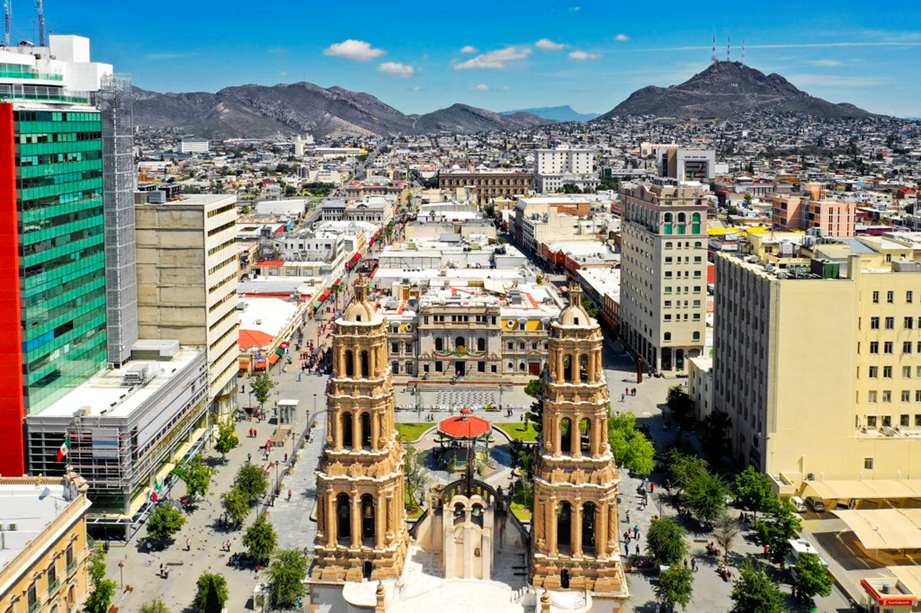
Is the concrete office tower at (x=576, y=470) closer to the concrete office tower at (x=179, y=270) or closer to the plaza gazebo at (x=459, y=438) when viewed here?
the plaza gazebo at (x=459, y=438)

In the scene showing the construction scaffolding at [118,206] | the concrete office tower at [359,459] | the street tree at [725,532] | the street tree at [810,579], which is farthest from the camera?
the construction scaffolding at [118,206]

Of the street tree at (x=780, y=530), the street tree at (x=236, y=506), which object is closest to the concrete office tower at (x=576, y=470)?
the street tree at (x=780, y=530)

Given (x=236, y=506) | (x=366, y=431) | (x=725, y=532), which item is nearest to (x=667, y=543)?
(x=725, y=532)

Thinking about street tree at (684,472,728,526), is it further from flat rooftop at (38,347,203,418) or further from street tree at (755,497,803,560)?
flat rooftop at (38,347,203,418)

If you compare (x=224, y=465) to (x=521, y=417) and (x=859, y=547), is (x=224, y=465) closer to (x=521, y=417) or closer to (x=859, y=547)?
(x=521, y=417)

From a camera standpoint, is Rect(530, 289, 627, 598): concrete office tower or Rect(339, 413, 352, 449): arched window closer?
Rect(530, 289, 627, 598): concrete office tower

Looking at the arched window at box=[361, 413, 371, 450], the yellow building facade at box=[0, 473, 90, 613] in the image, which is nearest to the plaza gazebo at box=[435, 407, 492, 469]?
the yellow building facade at box=[0, 473, 90, 613]
